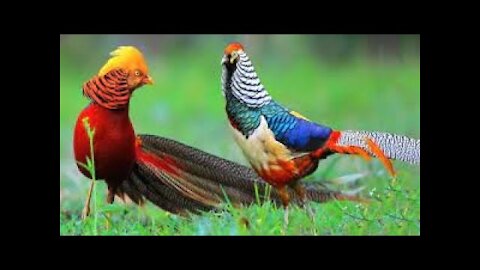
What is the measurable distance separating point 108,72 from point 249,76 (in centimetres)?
50

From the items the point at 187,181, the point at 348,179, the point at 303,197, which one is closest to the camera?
the point at 303,197

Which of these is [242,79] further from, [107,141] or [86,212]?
[86,212]

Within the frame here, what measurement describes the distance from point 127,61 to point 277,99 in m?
0.56

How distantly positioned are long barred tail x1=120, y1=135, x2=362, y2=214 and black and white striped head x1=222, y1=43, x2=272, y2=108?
0.28 m

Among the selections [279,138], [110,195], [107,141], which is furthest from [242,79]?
[110,195]

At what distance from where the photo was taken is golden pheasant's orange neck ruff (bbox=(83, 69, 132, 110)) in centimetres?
434

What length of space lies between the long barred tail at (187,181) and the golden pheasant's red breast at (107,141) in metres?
0.08

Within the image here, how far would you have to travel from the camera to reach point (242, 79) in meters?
4.36

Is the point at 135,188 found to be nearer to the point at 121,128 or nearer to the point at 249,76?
the point at 121,128

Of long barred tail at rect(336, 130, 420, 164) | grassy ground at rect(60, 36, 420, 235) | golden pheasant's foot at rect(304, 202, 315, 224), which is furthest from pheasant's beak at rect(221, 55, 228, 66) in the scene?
golden pheasant's foot at rect(304, 202, 315, 224)

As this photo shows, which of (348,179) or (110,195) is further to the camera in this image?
(348,179)

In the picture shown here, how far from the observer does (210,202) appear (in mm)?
4500

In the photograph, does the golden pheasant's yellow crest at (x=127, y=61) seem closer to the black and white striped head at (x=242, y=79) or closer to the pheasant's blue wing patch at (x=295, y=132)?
the black and white striped head at (x=242, y=79)

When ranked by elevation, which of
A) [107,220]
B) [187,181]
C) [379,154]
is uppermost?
[379,154]
